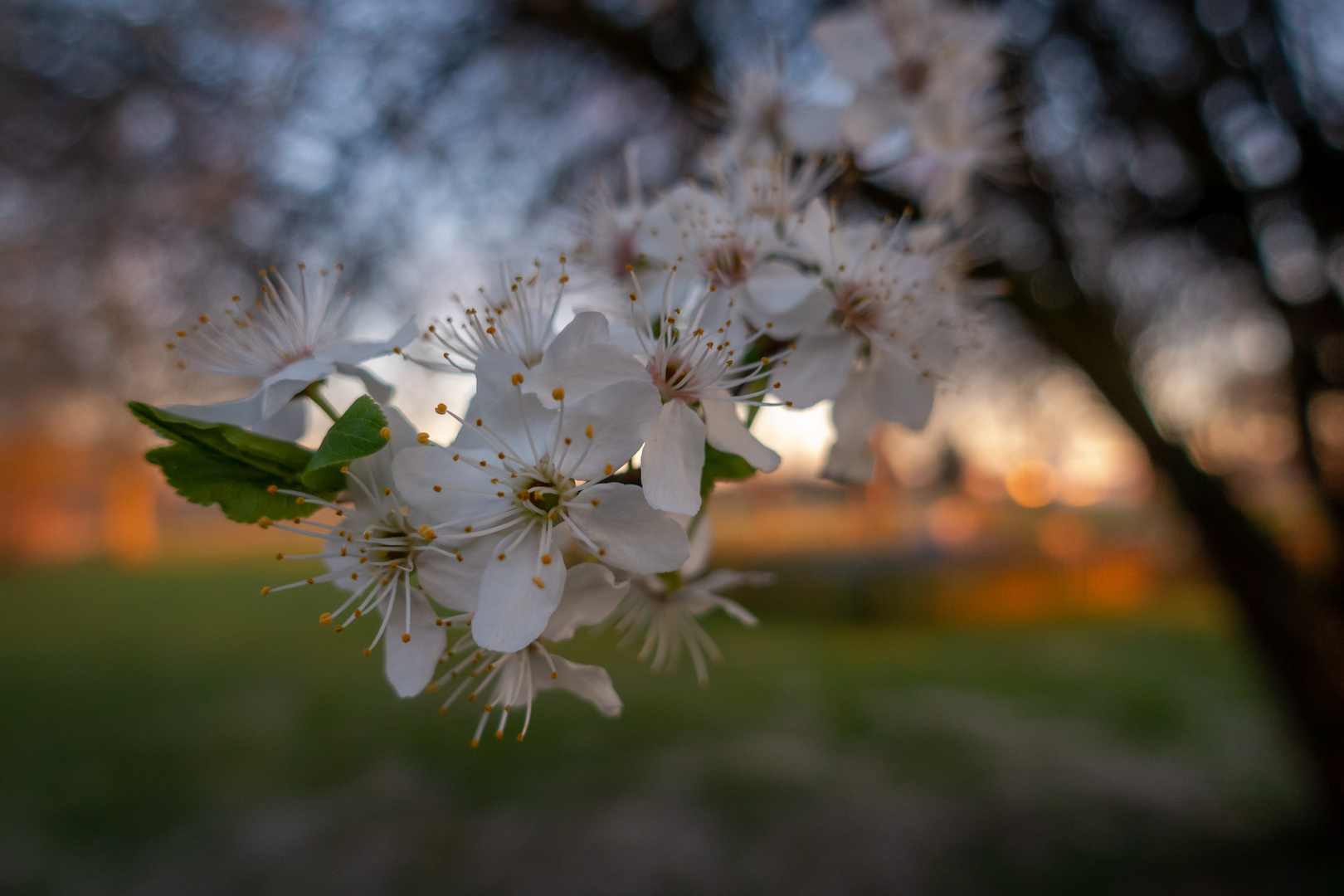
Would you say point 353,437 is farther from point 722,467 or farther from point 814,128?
point 814,128

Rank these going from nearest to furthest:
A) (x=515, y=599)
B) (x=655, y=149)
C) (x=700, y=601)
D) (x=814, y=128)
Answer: (x=515, y=599)
(x=700, y=601)
(x=814, y=128)
(x=655, y=149)

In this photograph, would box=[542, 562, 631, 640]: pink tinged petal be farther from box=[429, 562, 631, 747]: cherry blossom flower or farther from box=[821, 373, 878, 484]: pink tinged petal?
box=[821, 373, 878, 484]: pink tinged petal

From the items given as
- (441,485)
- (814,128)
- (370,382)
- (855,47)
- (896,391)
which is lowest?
(441,485)

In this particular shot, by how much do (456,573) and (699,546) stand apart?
0.27 metres

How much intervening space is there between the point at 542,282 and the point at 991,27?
0.80 metres

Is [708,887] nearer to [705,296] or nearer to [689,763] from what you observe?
[689,763]

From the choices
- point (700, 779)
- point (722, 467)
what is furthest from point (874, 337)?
point (700, 779)

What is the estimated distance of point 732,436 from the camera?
0.61 metres

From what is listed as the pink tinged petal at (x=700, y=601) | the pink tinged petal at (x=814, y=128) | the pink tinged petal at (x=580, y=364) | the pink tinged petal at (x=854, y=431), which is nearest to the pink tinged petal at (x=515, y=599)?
the pink tinged petal at (x=580, y=364)

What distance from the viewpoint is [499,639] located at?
0.51m

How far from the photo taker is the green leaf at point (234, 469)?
579 millimetres

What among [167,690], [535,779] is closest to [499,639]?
[535,779]

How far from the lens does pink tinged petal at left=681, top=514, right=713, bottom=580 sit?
0.74m

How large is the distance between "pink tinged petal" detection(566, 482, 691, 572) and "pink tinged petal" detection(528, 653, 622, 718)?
0.38ft
